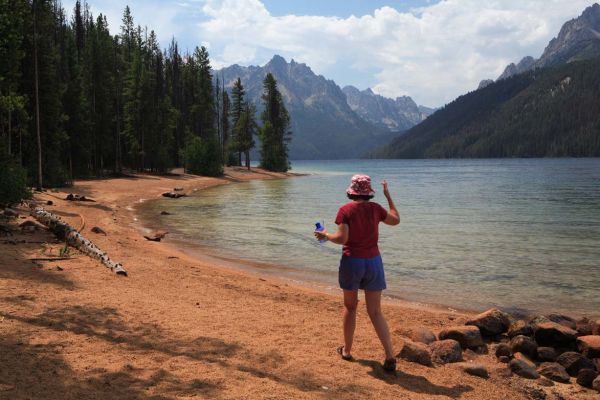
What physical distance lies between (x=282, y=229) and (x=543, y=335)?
16.5 m

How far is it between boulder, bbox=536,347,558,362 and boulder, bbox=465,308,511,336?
42.5 inches

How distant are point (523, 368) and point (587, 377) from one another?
945 millimetres

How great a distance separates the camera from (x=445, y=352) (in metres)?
7.76

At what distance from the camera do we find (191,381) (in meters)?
5.70

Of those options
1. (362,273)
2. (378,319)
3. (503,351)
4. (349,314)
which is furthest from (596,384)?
(362,273)

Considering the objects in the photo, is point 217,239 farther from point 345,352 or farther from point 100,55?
point 100,55

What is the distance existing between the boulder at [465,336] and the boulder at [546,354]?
3.22ft

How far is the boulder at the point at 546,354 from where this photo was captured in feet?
26.8

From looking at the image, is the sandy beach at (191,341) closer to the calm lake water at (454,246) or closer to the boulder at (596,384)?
the boulder at (596,384)

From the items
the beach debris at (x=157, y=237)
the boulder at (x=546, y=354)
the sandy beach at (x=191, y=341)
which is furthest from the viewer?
the beach debris at (x=157, y=237)

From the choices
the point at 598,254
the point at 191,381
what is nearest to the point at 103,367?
the point at 191,381

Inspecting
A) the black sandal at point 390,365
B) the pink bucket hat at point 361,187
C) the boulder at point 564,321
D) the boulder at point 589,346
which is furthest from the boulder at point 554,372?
the pink bucket hat at point 361,187

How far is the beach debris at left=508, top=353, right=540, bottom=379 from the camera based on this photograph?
Result: 24.2 feet

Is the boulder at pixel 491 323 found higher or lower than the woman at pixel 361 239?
lower
